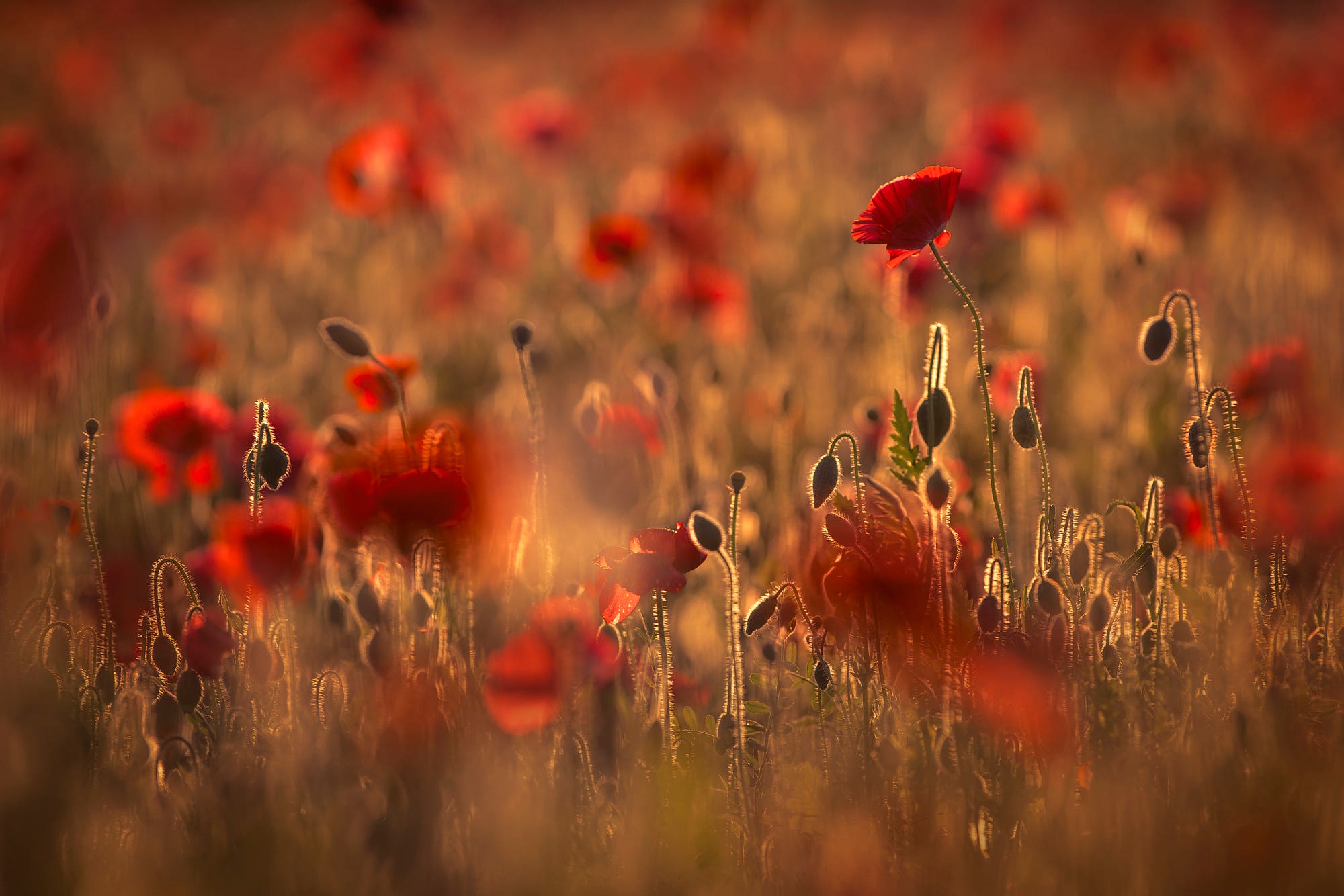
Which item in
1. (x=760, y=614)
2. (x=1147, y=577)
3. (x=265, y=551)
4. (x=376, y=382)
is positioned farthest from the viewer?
(x=376, y=382)

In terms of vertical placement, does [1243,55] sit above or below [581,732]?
above

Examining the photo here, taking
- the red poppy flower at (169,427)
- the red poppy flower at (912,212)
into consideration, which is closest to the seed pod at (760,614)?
the red poppy flower at (912,212)

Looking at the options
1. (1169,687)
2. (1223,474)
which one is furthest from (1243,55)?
(1169,687)

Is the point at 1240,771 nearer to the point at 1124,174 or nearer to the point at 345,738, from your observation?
the point at 345,738

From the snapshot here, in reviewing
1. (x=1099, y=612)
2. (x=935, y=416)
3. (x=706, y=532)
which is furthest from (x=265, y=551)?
(x=1099, y=612)

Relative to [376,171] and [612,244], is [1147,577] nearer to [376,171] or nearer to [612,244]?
[612,244]

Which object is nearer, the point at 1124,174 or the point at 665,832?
the point at 665,832

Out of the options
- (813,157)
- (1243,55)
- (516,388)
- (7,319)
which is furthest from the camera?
(813,157)
